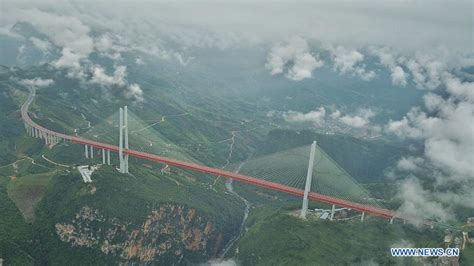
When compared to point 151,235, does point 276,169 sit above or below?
above

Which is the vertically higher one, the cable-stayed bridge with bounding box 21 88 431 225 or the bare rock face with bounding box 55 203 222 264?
the cable-stayed bridge with bounding box 21 88 431 225

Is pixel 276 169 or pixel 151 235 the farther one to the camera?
pixel 276 169

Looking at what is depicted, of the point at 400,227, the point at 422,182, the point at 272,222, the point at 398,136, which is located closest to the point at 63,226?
the point at 272,222

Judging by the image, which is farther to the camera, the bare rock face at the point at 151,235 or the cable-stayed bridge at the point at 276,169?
the bare rock face at the point at 151,235

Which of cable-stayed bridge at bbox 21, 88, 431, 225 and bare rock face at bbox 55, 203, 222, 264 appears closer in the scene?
cable-stayed bridge at bbox 21, 88, 431, 225
